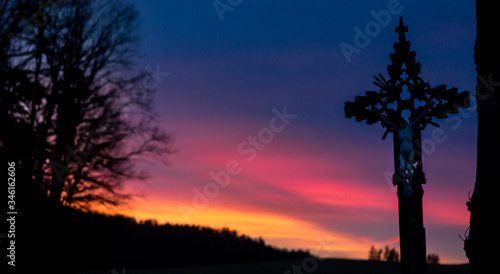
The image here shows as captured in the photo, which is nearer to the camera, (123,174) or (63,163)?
(63,163)

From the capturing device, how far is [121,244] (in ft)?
72.9

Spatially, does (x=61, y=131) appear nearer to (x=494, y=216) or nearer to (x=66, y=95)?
(x=66, y=95)

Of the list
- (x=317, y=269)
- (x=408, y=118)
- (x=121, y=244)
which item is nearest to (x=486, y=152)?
(x=408, y=118)

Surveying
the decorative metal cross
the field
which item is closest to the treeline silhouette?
the field

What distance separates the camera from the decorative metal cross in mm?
9383

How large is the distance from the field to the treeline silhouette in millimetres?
832

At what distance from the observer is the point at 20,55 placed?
19.5 metres

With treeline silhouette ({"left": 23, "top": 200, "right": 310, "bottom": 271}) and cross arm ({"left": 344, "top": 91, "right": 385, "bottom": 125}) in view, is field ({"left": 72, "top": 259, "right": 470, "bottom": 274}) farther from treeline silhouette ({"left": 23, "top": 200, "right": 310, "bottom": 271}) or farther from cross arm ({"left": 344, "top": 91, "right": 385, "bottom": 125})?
cross arm ({"left": 344, "top": 91, "right": 385, "bottom": 125})

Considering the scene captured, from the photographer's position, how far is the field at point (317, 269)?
60.9ft

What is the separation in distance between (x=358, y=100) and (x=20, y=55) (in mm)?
14328

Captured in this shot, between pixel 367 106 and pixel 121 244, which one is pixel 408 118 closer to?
pixel 367 106

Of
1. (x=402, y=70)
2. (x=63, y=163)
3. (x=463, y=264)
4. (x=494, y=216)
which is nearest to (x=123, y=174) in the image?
(x=63, y=163)

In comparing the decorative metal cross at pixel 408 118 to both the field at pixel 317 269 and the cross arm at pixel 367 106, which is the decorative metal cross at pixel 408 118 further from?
the field at pixel 317 269

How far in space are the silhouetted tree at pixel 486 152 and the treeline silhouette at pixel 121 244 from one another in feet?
36.9
